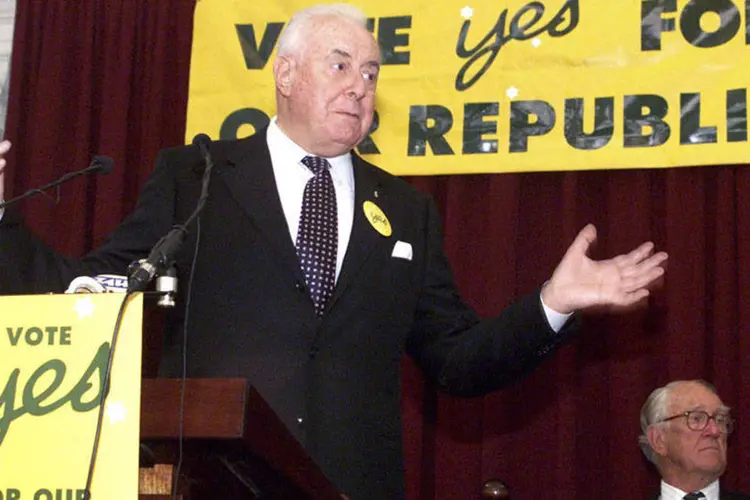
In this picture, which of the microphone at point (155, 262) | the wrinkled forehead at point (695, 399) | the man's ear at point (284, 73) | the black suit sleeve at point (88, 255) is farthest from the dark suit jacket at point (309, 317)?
the wrinkled forehead at point (695, 399)

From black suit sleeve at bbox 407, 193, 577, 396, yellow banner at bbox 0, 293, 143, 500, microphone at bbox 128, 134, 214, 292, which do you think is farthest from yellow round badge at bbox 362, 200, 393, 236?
yellow banner at bbox 0, 293, 143, 500

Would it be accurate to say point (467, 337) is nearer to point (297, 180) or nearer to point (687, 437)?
point (297, 180)

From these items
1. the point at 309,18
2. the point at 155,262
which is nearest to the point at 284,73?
the point at 309,18

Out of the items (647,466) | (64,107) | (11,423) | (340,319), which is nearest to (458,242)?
(647,466)

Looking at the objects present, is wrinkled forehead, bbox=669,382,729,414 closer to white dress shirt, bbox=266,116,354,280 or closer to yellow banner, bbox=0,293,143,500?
white dress shirt, bbox=266,116,354,280

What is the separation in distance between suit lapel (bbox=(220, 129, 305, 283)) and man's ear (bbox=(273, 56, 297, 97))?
193 millimetres

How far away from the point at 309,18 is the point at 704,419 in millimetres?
1788

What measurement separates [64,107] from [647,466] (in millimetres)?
2448

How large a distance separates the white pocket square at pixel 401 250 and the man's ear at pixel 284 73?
452mm

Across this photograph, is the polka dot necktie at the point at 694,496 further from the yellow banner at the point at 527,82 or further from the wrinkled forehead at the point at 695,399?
the yellow banner at the point at 527,82

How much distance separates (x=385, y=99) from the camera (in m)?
3.91

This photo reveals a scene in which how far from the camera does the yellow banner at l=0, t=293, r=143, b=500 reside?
4.43 feet

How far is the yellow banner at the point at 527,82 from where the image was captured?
3.60 meters

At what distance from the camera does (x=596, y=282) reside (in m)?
1.98
